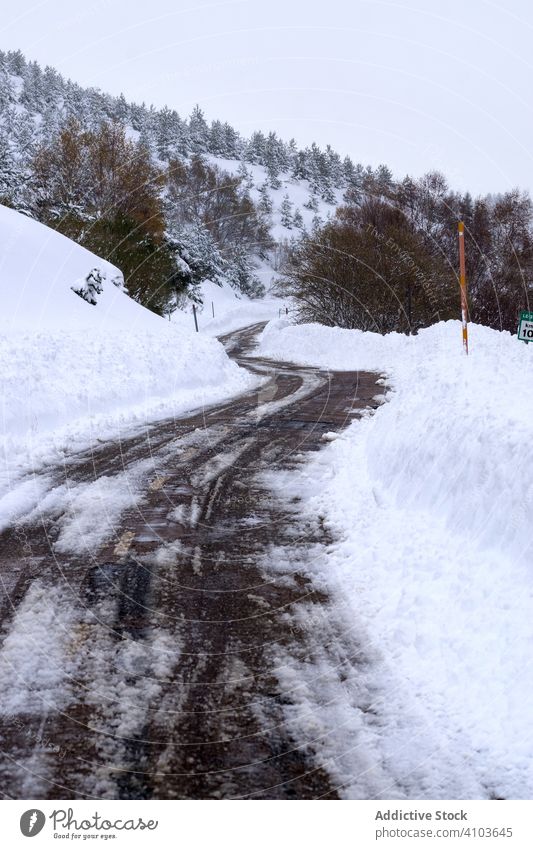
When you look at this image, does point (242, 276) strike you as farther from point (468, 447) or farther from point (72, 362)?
point (468, 447)

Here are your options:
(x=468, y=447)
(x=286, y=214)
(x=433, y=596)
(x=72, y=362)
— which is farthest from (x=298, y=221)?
(x=433, y=596)

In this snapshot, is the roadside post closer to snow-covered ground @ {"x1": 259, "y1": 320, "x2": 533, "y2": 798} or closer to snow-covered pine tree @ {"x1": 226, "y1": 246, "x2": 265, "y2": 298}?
snow-covered ground @ {"x1": 259, "y1": 320, "x2": 533, "y2": 798}

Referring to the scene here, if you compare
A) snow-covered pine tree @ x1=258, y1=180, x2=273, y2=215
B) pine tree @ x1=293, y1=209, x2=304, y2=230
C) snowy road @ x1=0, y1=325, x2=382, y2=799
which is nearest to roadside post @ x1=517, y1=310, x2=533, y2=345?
snowy road @ x1=0, y1=325, x2=382, y2=799

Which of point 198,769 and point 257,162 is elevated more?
point 257,162

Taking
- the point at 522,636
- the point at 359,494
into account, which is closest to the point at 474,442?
the point at 359,494

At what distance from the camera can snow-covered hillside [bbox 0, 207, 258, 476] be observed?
11.3 m

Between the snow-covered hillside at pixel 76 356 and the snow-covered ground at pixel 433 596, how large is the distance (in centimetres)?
537

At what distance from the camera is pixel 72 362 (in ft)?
45.4

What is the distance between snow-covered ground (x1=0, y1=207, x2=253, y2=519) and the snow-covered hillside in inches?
1.3

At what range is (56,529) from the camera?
20.3ft

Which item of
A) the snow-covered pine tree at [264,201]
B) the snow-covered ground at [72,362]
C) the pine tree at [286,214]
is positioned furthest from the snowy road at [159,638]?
the pine tree at [286,214]

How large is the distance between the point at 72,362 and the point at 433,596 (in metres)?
11.2
